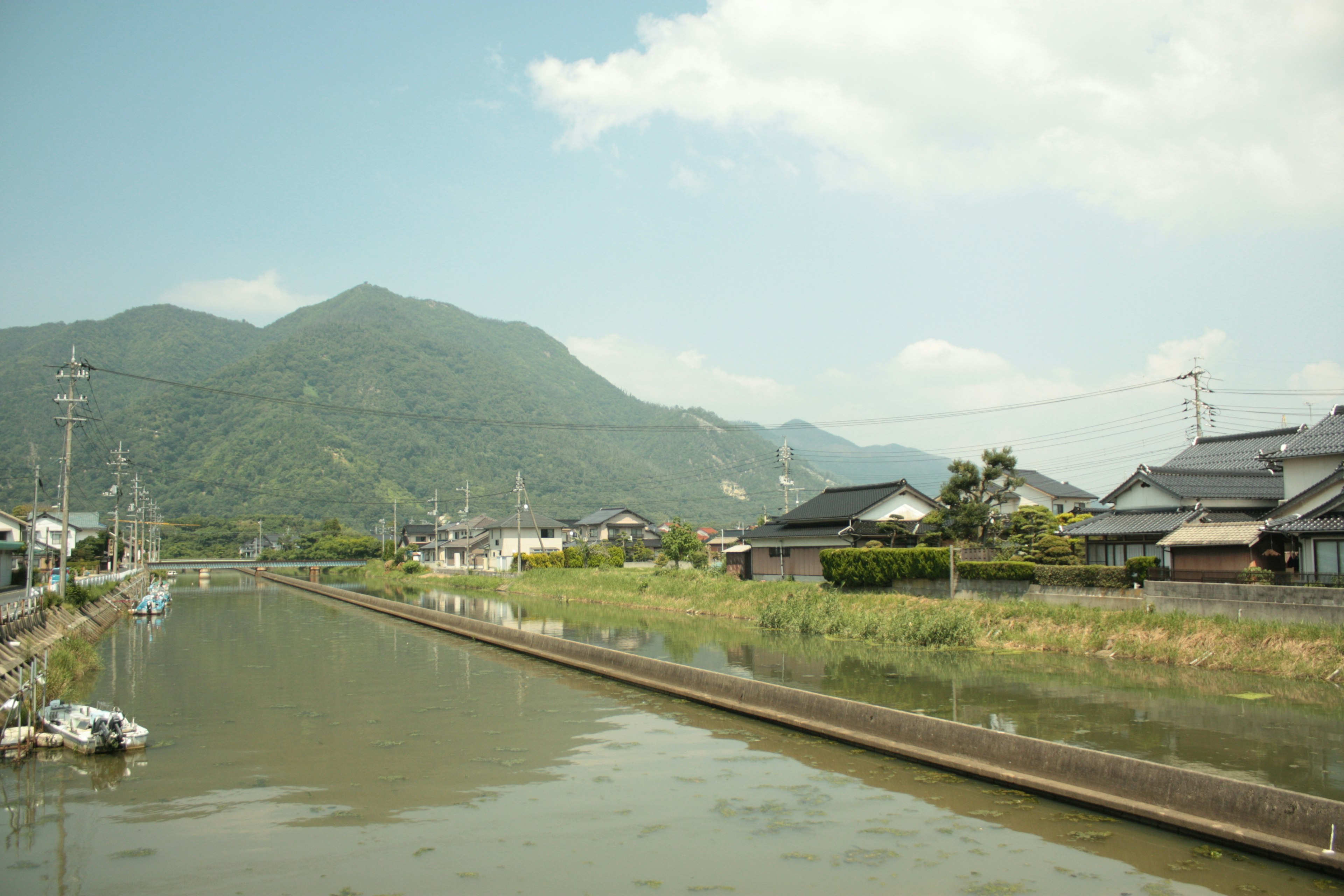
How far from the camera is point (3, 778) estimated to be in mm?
10125

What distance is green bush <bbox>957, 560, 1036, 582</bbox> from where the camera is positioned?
1009 inches

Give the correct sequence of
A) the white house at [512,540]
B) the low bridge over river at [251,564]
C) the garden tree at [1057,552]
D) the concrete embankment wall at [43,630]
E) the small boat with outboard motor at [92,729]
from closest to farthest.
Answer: the small boat with outboard motor at [92,729] < the concrete embankment wall at [43,630] < the garden tree at [1057,552] < the white house at [512,540] < the low bridge over river at [251,564]

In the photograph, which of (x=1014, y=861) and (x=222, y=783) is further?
(x=222, y=783)

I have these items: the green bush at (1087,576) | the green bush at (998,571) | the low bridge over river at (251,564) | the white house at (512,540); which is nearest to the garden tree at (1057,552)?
the green bush at (998,571)

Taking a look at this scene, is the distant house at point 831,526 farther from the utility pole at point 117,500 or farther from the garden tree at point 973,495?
the utility pole at point 117,500

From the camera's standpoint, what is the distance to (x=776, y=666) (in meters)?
20.4

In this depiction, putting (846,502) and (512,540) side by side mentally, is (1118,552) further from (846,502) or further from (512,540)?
(512,540)

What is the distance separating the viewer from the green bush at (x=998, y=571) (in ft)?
84.1

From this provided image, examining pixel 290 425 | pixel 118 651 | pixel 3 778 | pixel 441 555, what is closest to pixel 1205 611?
pixel 3 778

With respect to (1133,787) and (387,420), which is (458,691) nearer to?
(1133,787)

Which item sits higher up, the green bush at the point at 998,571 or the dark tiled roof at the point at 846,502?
the dark tiled roof at the point at 846,502

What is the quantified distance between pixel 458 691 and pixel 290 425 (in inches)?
5026

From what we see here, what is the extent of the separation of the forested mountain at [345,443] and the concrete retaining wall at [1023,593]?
68.1 meters

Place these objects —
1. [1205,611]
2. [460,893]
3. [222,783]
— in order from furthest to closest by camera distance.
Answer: [1205,611] → [222,783] → [460,893]
